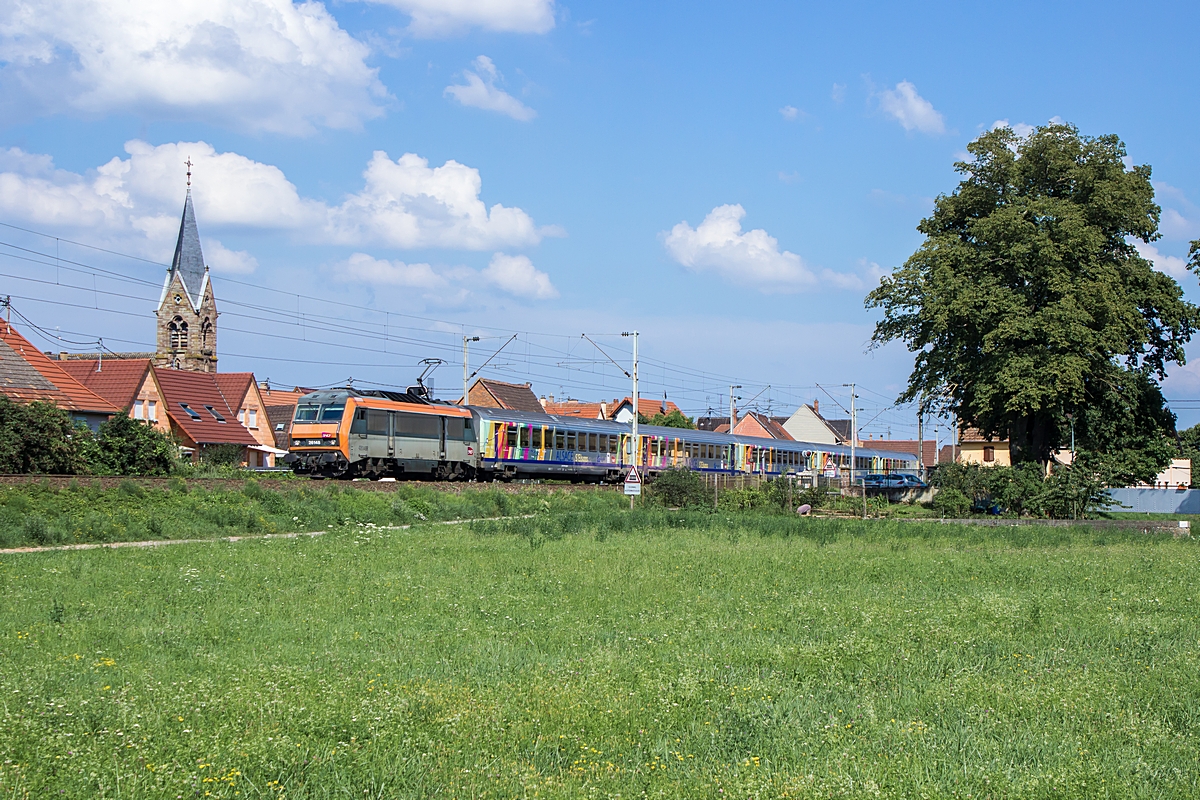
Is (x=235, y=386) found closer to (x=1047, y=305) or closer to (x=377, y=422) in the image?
(x=377, y=422)

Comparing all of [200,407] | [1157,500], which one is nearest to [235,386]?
[200,407]

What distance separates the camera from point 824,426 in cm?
12419

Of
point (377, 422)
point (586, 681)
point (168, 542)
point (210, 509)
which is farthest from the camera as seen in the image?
point (377, 422)

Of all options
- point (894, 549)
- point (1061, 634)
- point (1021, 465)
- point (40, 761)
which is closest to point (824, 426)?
point (1021, 465)

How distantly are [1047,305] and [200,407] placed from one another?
41745 millimetres

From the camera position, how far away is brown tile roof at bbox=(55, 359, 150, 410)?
162 feet

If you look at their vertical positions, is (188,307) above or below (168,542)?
Result: above

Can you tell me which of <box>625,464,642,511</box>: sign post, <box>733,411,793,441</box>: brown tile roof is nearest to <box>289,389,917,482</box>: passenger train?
<box>625,464,642,511</box>: sign post

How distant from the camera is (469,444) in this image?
138 feet

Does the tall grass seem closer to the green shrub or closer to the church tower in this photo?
the green shrub

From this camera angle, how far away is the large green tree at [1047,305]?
3903 centimetres

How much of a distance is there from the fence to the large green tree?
785 centimetres

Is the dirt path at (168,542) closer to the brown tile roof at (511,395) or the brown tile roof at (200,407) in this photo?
the brown tile roof at (200,407)

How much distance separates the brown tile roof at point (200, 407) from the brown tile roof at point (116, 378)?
68.4 inches
